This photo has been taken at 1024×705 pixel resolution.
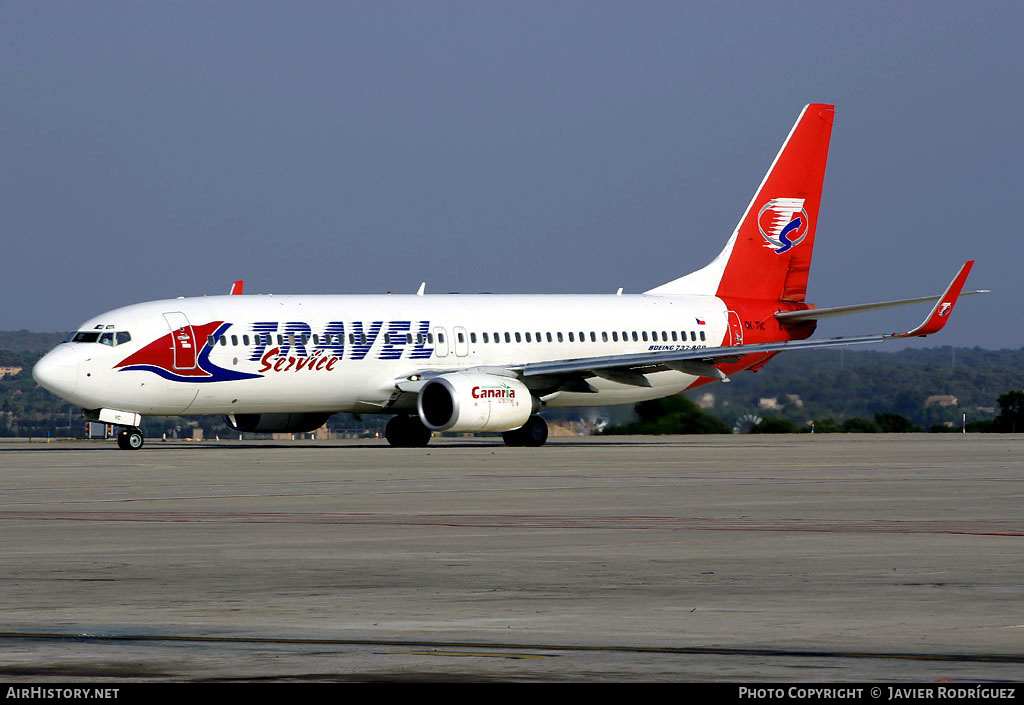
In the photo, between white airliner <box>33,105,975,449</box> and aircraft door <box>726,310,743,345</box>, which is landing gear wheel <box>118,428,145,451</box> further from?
aircraft door <box>726,310,743,345</box>

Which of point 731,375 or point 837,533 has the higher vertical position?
point 731,375

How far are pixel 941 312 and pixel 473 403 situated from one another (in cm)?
1262

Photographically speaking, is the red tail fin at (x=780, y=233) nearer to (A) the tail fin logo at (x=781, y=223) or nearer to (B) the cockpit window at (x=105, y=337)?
(A) the tail fin logo at (x=781, y=223)

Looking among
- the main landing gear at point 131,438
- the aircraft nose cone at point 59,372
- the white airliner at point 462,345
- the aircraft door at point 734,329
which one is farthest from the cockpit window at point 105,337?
the aircraft door at point 734,329

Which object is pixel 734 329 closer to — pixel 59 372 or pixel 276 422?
pixel 276 422

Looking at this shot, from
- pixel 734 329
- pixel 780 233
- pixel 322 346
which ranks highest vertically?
pixel 780 233

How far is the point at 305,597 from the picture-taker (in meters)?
13.6

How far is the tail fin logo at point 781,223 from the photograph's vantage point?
52.7 meters

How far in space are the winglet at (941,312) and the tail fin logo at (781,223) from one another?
766 cm

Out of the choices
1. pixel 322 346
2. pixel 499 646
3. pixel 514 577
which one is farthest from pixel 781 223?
pixel 499 646

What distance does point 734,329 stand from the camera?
50.9 meters
